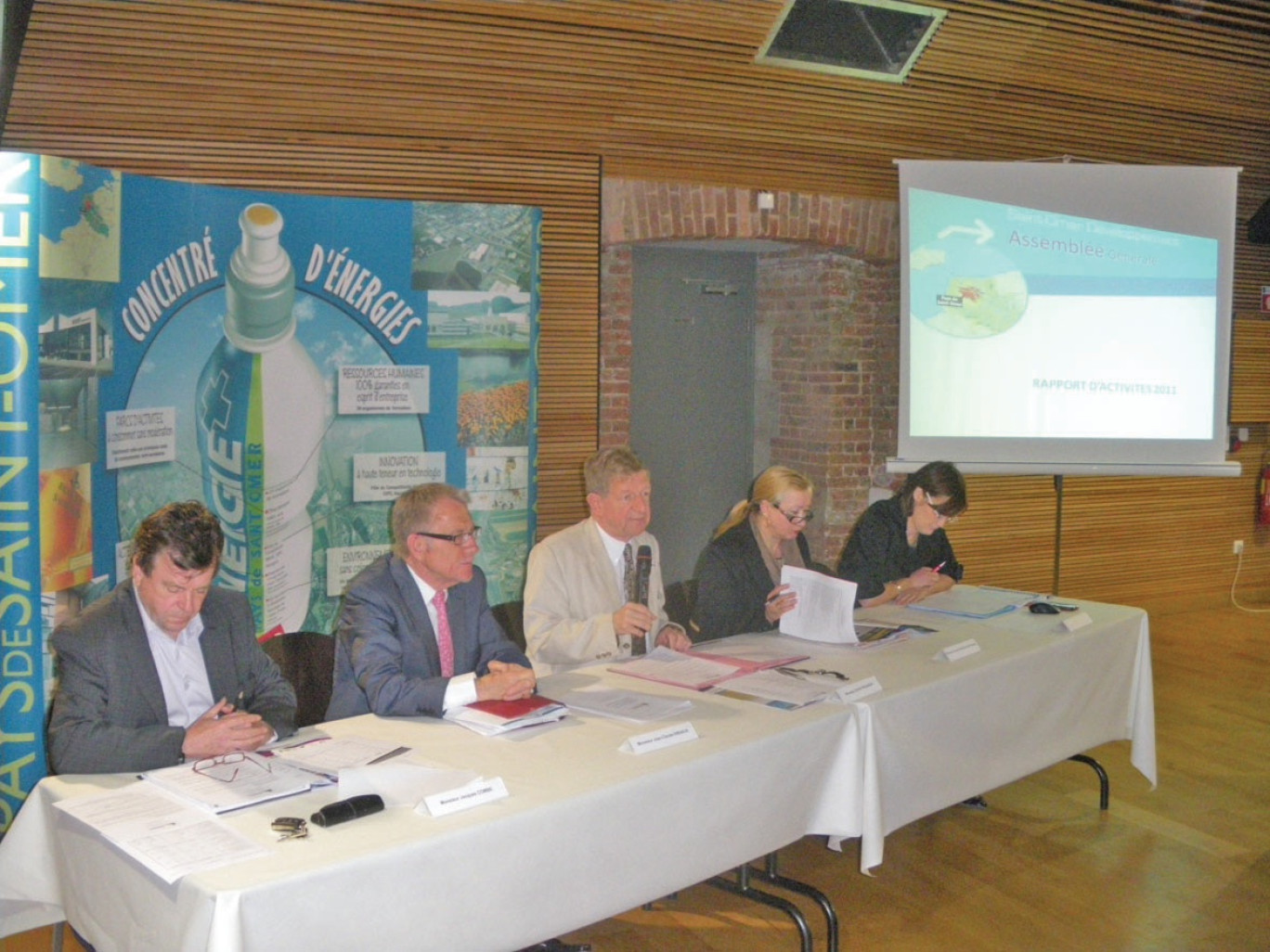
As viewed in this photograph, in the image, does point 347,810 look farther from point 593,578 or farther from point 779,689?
point 593,578

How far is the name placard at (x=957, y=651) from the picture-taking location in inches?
156

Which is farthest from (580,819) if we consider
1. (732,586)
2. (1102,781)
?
(1102,781)

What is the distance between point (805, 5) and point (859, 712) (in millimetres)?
3455

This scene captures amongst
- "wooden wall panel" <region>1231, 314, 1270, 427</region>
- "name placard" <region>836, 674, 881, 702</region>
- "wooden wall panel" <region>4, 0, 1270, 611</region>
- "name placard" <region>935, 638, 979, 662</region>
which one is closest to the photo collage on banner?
"wooden wall panel" <region>4, 0, 1270, 611</region>

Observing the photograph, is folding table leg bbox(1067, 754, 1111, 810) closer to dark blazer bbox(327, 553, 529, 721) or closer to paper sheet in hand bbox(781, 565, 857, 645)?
paper sheet in hand bbox(781, 565, 857, 645)

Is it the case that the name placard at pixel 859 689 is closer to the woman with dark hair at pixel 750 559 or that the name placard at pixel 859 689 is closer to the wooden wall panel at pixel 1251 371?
the woman with dark hair at pixel 750 559

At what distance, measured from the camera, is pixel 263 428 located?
489 cm

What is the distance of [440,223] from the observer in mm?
5305

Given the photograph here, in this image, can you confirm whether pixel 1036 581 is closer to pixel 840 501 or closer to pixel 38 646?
pixel 840 501

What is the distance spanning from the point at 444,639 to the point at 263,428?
177 cm

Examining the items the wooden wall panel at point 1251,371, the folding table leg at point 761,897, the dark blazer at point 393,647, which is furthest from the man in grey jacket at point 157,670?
the wooden wall panel at point 1251,371

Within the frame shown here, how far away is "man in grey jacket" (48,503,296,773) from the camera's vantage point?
2.73 meters

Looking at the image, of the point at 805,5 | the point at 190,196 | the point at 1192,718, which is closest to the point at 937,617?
the point at 1192,718

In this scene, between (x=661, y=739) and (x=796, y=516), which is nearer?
(x=661, y=739)
